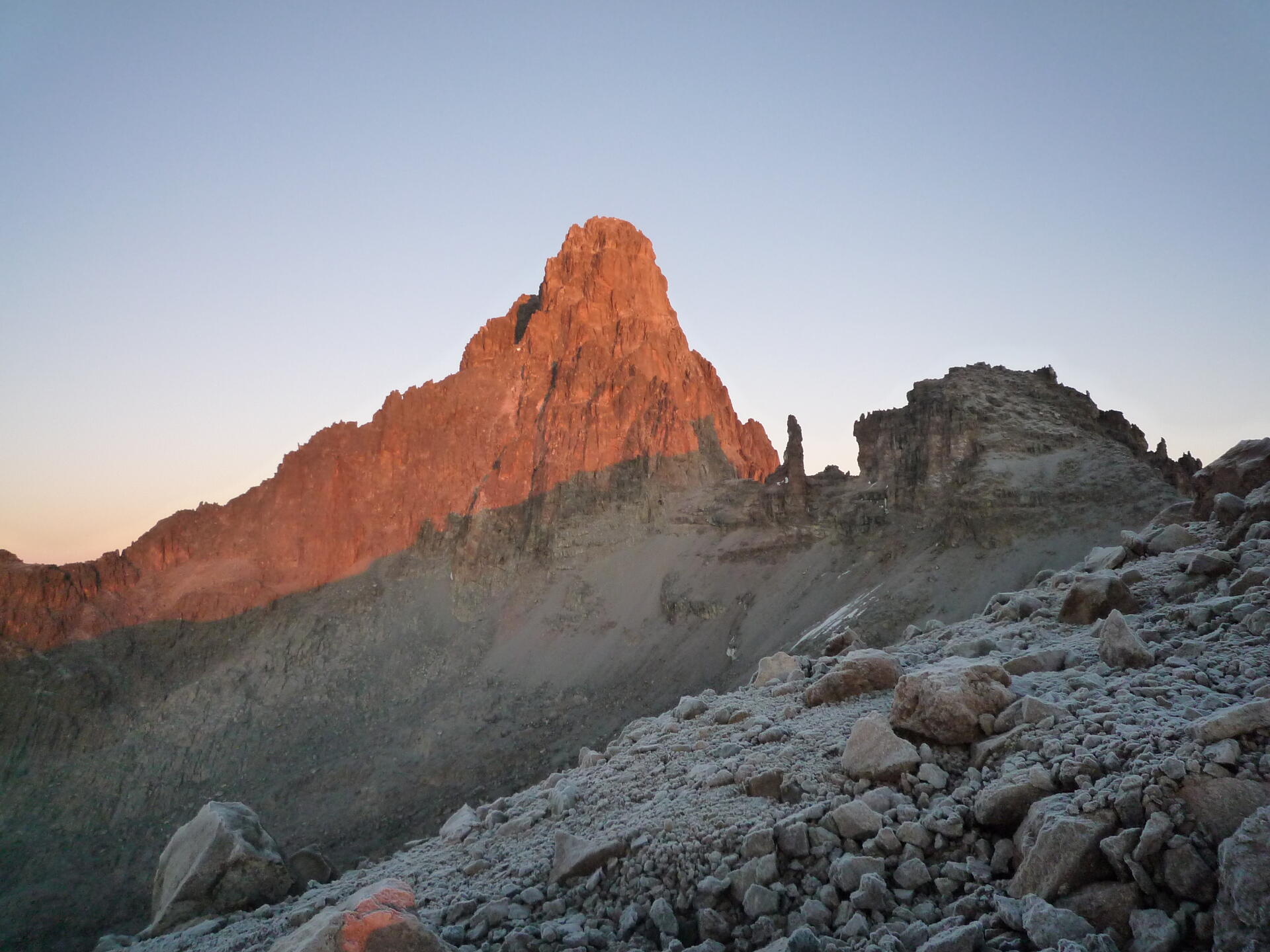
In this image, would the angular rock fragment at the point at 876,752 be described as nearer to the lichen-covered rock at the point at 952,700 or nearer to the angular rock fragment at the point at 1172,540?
the lichen-covered rock at the point at 952,700

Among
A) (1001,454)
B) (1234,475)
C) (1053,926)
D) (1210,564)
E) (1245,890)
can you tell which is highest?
(1001,454)

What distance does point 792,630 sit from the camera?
131 feet

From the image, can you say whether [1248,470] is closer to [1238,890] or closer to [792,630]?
[1238,890]

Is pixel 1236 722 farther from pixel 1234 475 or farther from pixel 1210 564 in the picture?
pixel 1234 475

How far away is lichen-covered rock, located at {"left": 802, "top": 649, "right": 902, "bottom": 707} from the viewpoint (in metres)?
8.06

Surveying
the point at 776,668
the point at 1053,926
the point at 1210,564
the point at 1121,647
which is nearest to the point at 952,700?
the point at 1121,647

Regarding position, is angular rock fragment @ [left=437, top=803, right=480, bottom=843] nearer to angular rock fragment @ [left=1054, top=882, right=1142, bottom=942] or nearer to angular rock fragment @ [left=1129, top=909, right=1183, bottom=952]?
angular rock fragment @ [left=1054, top=882, right=1142, bottom=942]

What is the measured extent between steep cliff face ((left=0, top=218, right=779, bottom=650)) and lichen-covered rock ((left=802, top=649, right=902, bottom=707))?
47.1 m

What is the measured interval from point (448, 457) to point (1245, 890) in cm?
6150

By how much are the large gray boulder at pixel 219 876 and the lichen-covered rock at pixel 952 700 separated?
24.2 ft

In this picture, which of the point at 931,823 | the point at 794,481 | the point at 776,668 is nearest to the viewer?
the point at 931,823

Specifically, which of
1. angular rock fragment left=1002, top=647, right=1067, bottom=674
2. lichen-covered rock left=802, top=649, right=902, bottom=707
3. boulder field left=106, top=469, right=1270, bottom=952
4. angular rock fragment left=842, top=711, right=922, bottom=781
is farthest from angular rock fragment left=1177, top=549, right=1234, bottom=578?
angular rock fragment left=842, top=711, right=922, bottom=781

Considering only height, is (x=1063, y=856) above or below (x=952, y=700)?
below

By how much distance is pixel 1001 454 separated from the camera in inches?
1642
